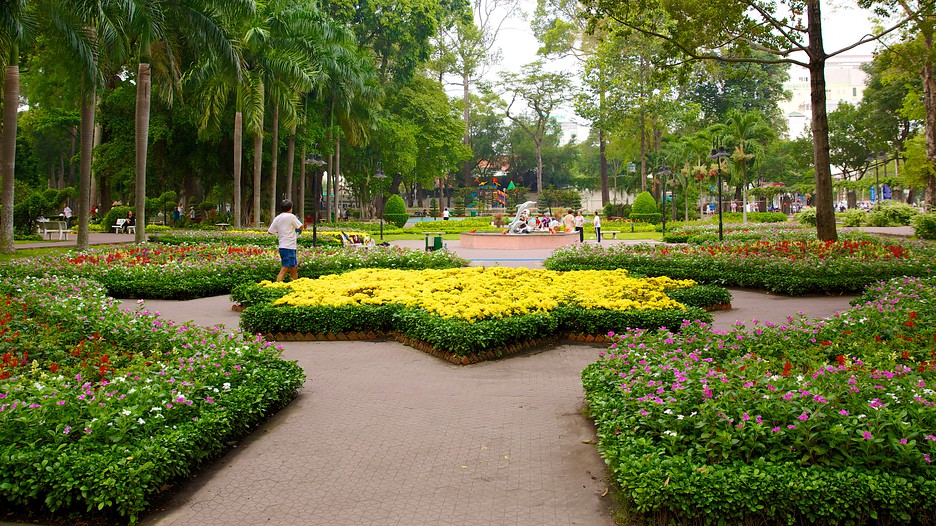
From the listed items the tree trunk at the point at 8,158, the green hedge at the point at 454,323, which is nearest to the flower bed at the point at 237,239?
the tree trunk at the point at 8,158

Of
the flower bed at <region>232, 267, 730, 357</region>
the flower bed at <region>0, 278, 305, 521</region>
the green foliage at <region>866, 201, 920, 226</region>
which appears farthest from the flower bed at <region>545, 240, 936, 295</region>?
the green foliage at <region>866, 201, 920, 226</region>

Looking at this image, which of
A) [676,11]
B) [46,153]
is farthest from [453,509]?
[46,153]

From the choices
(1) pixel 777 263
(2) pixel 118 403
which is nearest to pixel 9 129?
(2) pixel 118 403

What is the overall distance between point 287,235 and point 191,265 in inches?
104

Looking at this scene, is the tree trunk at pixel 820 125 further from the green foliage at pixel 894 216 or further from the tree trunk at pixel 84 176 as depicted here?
the green foliage at pixel 894 216

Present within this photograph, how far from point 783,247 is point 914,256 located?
94.9 inches

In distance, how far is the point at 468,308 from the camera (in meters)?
9.00

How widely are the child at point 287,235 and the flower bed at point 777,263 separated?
19.2 ft

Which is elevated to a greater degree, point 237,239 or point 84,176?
point 84,176

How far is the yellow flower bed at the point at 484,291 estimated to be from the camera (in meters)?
9.30

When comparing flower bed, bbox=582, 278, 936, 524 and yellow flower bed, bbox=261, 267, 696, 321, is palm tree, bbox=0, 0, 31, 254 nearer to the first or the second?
yellow flower bed, bbox=261, 267, 696, 321

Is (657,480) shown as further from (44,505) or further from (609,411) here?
(44,505)

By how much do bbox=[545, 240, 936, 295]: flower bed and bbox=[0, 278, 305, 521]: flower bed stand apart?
952 centimetres

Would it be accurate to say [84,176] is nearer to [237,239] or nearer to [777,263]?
[237,239]
